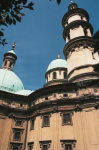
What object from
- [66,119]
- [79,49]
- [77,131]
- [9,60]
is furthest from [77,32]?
[9,60]

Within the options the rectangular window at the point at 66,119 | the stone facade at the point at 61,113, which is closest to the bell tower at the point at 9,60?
the stone facade at the point at 61,113

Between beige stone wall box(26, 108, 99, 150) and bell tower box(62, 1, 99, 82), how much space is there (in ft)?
21.1

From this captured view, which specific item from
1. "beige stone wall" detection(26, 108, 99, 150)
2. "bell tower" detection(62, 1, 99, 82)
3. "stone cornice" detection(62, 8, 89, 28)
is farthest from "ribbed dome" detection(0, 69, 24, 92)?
"stone cornice" detection(62, 8, 89, 28)

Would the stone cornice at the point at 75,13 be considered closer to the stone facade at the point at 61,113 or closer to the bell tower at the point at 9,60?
the stone facade at the point at 61,113

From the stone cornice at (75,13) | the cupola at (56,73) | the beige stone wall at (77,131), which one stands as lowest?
the beige stone wall at (77,131)

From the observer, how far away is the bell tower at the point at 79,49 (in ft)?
71.1

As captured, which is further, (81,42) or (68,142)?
(81,42)

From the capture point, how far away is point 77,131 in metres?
16.7

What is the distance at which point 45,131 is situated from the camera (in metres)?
18.2

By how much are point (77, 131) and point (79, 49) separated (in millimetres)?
15173

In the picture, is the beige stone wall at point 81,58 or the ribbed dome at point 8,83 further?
the ribbed dome at point 8,83

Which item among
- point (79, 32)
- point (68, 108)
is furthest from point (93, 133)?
point (79, 32)

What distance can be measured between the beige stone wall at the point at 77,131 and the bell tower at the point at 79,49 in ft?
21.1

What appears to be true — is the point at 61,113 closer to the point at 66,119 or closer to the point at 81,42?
the point at 66,119
